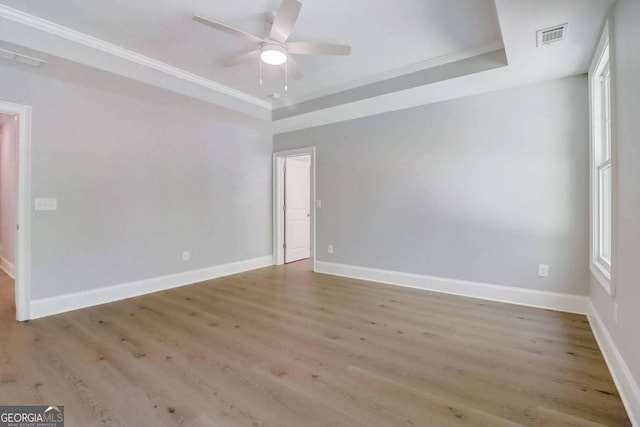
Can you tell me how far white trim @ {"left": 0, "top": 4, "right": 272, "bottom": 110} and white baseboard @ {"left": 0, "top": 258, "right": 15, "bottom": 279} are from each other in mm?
3591

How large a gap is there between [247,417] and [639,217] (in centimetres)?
226

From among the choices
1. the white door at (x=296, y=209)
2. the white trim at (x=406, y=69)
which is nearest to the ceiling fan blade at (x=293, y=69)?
the white trim at (x=406, y=69)

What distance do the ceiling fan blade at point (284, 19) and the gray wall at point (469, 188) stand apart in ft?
7.42

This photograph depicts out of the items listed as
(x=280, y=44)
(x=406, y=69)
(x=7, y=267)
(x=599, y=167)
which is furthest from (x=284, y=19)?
(x=7, y=267)

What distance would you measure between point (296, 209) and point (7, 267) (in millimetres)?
4670

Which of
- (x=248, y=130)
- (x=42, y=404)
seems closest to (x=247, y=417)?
(x=42, y=404)

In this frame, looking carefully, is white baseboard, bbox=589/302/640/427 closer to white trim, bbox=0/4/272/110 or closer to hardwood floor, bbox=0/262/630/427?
hardwood floor, bbox=0/262/630/427

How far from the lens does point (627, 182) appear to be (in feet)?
5.58

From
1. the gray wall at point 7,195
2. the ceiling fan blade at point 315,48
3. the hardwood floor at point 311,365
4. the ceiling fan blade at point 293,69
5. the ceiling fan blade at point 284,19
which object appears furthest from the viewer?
the gray wall at point 7,195

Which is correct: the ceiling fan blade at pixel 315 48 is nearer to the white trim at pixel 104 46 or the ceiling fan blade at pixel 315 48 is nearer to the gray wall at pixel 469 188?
the white trim at pixel 104 46

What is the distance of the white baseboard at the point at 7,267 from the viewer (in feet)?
14.6

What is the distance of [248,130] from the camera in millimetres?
5031

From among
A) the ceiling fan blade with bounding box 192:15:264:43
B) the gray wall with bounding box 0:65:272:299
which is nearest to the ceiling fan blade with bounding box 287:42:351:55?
the ceiling fan blade with bounding box 192:15:264:43

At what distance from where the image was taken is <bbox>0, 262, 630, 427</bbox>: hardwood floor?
5.26ft
